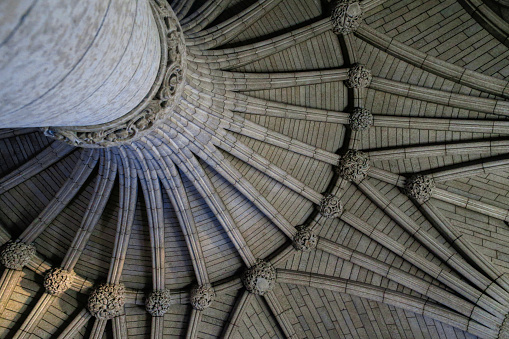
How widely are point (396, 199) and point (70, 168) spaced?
9.38 m

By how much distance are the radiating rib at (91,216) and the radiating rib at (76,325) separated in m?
1.31

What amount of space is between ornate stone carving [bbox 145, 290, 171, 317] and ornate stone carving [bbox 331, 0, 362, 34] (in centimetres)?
882

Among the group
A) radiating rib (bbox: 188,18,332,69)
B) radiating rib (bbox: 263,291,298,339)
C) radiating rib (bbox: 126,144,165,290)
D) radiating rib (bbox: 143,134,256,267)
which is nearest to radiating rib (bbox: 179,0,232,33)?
radiating rib (bbox: 188,18,332,69)

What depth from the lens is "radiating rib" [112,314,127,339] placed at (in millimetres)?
15188

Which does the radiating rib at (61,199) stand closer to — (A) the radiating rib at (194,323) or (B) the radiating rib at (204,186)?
(B) the radiating rib at (204,186)

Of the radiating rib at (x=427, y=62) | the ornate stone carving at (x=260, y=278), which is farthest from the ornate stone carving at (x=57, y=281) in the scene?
the radiating rib at (x=427, y=62)

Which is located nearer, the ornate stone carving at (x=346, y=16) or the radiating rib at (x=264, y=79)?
the radiating rib at (x=264, y=79)

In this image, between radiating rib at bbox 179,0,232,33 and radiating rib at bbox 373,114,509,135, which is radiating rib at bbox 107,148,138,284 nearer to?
radiating rib at bbox 179,0,232,33

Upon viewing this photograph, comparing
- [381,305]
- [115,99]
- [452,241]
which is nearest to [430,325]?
[381,305]

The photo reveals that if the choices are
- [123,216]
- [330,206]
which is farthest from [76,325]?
[330,206]

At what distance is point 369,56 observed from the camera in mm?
15680

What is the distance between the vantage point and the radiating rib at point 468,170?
1527 cm

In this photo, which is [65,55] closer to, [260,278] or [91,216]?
[91,216]

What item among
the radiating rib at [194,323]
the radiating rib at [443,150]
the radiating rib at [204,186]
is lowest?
the radiating rib at [194,323]
